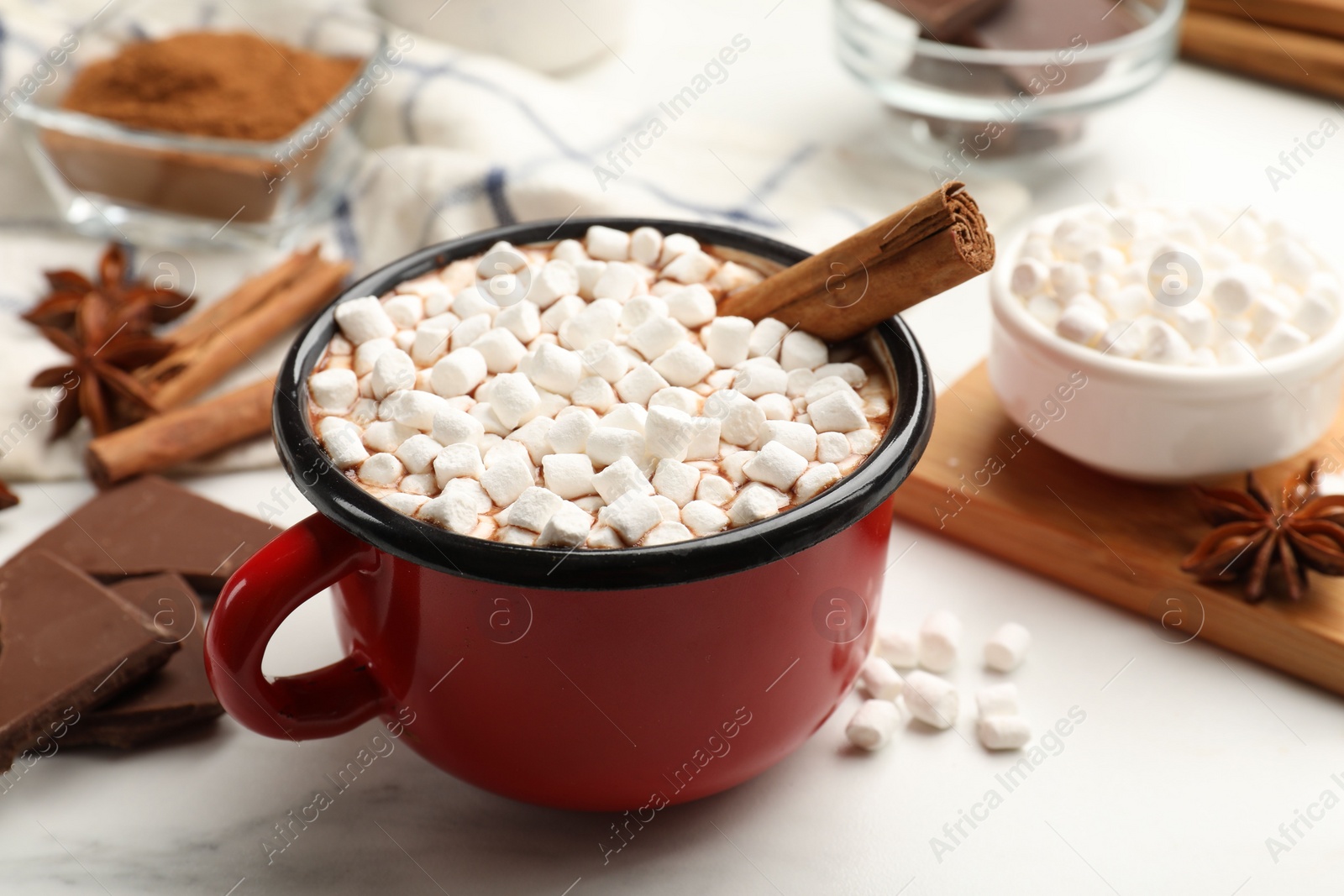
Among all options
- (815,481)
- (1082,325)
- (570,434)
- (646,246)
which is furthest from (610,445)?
(1082,325)

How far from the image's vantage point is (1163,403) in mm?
953

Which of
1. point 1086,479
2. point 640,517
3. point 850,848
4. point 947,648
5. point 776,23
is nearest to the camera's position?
point 640,517

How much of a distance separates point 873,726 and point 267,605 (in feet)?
1.45

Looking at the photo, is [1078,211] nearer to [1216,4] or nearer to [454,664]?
[454,664]

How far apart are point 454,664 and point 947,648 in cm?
42

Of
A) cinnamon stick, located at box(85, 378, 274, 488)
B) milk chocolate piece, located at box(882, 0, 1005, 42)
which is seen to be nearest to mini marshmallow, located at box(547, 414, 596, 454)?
cinnamon stick, located at box(85, 378, 274, 488)

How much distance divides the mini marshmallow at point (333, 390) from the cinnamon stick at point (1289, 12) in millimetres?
1517

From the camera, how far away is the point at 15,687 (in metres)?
0.88

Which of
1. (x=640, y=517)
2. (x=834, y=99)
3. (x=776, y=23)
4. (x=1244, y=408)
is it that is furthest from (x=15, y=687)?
(x=776, y=23)

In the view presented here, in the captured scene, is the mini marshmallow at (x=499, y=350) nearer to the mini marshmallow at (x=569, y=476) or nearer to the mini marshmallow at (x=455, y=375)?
the mini marshmallow at (x=455, y=375)

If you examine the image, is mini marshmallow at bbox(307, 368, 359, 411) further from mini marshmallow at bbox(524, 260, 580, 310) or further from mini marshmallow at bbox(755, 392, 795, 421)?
mini marshmallow at bbox(755, 392, 795, 421)

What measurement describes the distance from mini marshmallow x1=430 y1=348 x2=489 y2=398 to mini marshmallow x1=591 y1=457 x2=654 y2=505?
5.4 inches

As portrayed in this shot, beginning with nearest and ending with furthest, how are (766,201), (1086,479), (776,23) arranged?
1. (1086,479)
2. (766,201)
3. (776,23)

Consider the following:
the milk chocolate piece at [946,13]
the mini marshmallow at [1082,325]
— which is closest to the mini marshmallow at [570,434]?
the mini marshmallow at [1082,325]
